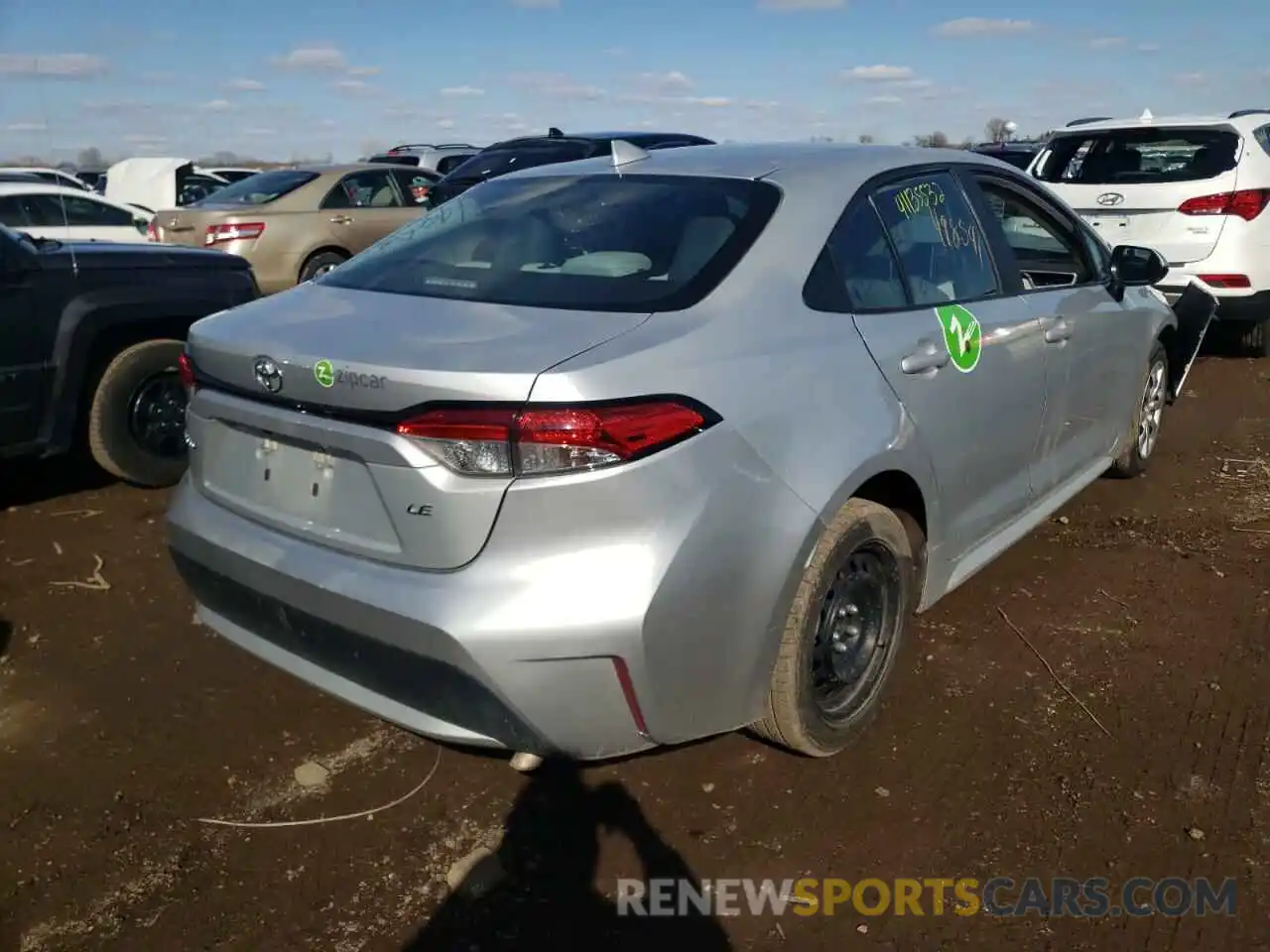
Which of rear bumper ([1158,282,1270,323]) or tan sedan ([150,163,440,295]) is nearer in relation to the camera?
rear bumper ([1158,282,1270,323])

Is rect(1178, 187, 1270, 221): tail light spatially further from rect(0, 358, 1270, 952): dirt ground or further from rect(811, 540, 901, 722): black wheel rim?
rect(811, 540, 901, 722): black wheel rim

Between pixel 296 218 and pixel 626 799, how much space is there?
8727 millimetres

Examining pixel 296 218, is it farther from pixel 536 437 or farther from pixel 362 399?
pixel 536 437

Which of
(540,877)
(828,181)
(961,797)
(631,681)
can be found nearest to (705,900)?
(540,877)

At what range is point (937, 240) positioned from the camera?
3.37 metres

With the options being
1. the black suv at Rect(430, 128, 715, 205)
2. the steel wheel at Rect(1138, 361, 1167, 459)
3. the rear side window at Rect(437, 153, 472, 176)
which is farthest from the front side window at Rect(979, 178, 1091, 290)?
the rear side window at Rect(437, 153, 472, 176)

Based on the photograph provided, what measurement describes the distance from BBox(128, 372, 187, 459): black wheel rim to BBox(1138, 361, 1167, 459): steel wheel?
4.60 m

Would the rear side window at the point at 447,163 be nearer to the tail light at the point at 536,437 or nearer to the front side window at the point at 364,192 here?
the front side window at the point at 364,192

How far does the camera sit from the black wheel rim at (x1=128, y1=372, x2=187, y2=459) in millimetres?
5164

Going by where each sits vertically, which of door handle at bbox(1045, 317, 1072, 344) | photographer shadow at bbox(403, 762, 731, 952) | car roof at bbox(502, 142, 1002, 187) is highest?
car roof at bbox(502, 142, 1002, 187)

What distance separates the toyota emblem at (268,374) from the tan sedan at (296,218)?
7.23 metres

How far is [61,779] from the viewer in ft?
9.57

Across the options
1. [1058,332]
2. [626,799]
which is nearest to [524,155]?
[1058,332]
